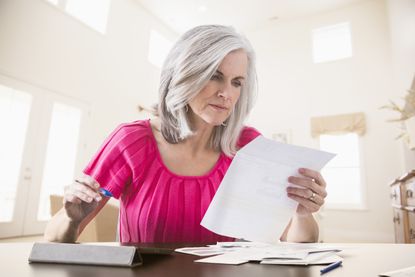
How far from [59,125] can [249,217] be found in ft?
14.6

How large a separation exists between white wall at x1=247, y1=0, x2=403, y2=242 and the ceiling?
0.99 feet

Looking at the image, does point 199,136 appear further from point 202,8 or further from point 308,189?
point 202,8

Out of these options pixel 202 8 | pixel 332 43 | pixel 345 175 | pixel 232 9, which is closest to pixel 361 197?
pixel 345 175

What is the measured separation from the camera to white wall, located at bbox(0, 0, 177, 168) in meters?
4.07

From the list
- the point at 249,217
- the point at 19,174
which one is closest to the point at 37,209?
the point at 19,174

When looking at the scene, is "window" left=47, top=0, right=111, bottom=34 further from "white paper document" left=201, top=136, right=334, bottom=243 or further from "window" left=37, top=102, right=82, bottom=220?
"white paper document" left=201, top=136, right=334, bottom=243

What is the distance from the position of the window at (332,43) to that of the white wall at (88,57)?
3.44m

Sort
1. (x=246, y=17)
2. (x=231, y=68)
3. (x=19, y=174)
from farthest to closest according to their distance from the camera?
(x=246, y=17) → (x=19, y=174) → (x=231, y=68)

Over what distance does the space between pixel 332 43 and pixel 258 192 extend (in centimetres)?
658

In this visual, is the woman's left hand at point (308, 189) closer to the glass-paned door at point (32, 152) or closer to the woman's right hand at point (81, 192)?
the woman's right hand at point (81, 192)

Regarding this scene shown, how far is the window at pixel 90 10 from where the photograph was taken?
15.7 ft

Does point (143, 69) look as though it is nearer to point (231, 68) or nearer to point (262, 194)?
point (231, 68)

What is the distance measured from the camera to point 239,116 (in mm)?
1229

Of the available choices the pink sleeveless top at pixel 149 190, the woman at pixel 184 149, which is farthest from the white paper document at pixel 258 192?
the pink sleeveless top at pixel 149 190
